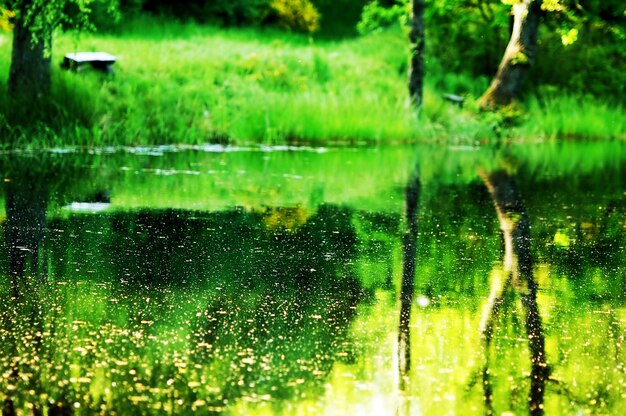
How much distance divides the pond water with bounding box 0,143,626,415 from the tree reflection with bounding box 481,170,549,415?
0.07 feet

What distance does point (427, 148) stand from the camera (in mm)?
25531

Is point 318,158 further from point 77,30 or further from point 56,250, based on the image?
point 56,250

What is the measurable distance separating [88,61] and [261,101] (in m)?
3.63

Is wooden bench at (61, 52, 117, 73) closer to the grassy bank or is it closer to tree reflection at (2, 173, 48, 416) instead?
the grassy bank

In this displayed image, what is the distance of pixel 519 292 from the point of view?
25.8 feet

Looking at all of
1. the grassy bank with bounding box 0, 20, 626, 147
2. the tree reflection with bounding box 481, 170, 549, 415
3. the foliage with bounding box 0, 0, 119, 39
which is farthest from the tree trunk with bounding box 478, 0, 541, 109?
the tree reflection with bounding box 481, 170, 549, 415

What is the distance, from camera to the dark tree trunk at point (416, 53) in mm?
29578

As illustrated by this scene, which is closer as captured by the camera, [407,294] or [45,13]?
[407,294]

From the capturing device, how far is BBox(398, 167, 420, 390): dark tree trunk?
18.8ft

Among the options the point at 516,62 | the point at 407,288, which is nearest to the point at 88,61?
the point at 516,62

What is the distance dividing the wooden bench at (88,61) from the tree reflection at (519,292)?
1291cm

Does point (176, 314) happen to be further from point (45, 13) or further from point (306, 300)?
point (45, 13)

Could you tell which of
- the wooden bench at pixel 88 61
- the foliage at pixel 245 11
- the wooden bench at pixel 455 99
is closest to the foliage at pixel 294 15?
the foliage at pixel 245 11

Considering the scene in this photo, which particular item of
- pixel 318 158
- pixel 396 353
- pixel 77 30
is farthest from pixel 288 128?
pixel 396 353
